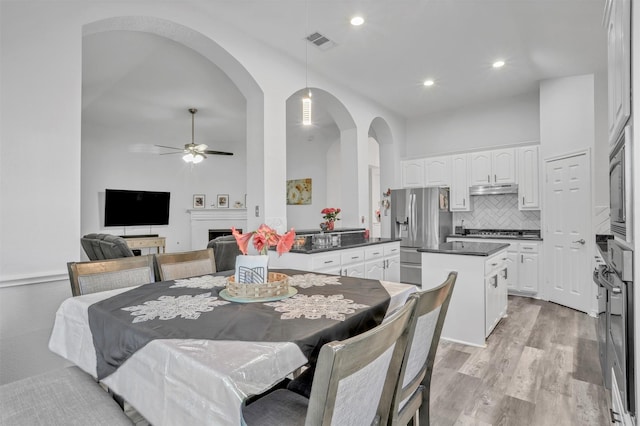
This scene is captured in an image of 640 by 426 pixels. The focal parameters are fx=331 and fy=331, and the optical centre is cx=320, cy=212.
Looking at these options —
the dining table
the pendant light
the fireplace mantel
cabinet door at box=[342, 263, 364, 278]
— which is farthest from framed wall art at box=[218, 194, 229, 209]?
the dining table

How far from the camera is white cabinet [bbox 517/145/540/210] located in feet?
15.8

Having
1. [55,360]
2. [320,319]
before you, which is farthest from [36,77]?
[320,319]

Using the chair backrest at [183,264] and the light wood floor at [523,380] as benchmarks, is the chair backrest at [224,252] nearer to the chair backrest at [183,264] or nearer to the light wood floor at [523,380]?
the chair backrest at [183,264]

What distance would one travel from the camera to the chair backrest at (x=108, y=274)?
5.72 feet

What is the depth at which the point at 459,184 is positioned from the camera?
18.0 feet

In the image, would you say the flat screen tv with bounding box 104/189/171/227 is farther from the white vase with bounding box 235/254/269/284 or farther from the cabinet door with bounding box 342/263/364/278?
the white vase with bounding box 235/254/269/284

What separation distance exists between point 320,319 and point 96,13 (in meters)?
2.72

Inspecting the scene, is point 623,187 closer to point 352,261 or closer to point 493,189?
point 352,261

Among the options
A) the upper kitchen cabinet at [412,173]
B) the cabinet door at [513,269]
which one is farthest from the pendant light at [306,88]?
the cabinet door at [513,269]

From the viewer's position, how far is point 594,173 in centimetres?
409

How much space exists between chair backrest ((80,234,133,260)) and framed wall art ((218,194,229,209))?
4.28m

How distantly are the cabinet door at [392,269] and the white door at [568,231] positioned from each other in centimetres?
209

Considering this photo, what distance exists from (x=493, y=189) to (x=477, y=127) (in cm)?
124

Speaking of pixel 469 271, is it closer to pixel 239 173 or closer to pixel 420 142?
pixel 420 142
